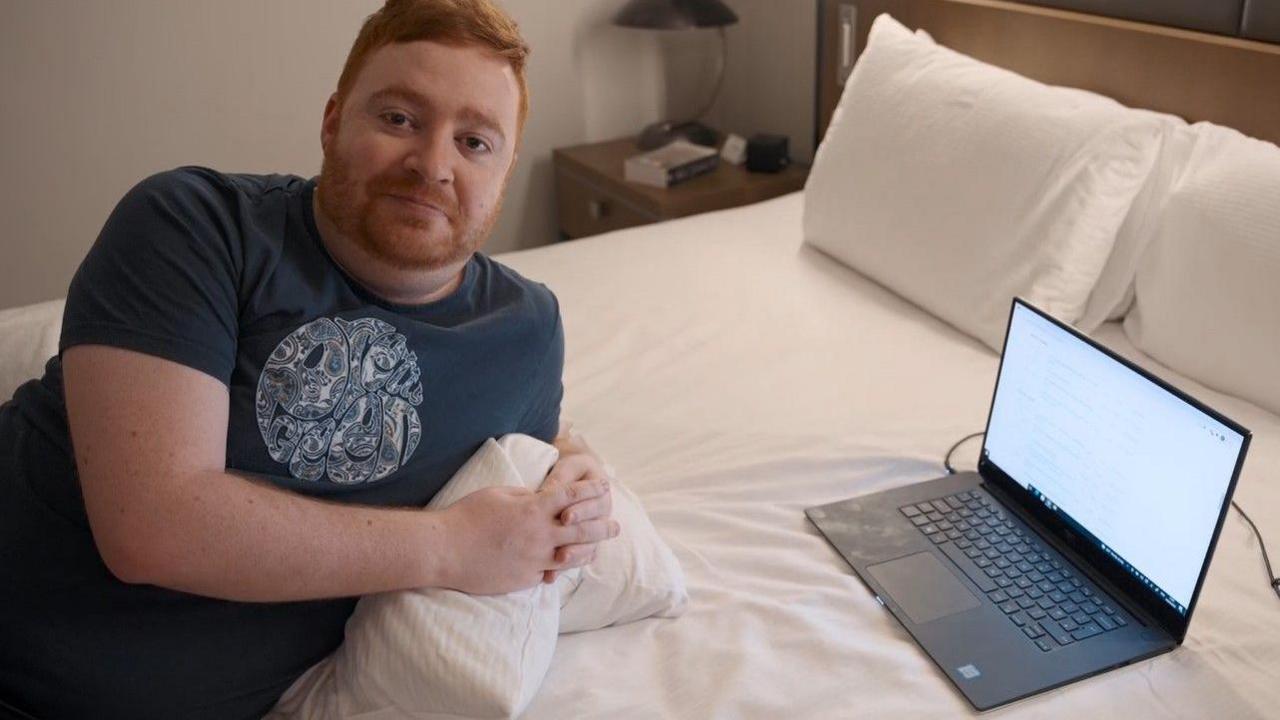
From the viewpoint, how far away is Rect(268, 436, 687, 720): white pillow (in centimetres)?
98

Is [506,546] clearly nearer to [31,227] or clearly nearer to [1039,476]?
[1039,476]

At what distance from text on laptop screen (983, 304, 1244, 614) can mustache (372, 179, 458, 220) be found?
68cm

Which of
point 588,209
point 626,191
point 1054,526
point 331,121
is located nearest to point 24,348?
point 331,121

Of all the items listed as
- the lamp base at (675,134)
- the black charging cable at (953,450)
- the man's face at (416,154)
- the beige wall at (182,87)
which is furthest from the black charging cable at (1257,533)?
the lamp base at (675,134)

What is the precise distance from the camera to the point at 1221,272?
4.74 feet

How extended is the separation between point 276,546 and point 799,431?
2.56 ft

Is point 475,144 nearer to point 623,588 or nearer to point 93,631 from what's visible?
point 623,588

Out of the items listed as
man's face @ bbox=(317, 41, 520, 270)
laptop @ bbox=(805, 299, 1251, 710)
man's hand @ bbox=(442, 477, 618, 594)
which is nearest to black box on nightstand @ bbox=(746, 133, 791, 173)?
laptop @ bbox=(805, 299, 1251, 710)

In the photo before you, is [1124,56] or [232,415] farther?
[1124,56]

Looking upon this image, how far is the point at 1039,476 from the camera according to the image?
1.27 metres

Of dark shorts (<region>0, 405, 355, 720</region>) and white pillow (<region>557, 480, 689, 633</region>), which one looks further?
white pillow (<region>557, 480, 689, 633</region>)

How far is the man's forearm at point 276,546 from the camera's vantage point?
950 mm

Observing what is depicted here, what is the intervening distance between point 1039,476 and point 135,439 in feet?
3.15

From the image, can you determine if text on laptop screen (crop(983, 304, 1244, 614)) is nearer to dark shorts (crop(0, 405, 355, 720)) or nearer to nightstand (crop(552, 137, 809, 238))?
dark shorts (crop(0, 405, 355, 720))
